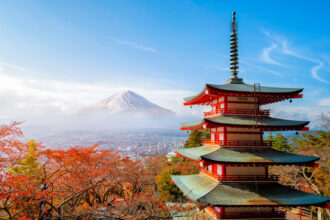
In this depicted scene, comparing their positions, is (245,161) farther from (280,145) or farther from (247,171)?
(280,145)

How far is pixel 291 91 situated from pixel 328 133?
2183 cm

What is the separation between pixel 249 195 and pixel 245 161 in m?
1.62

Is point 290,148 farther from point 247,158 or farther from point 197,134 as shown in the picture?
point 247,158

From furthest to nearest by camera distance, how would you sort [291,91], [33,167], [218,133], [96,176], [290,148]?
[290,148] → [33,167] → [96,176] → [218,133] → [291,91]

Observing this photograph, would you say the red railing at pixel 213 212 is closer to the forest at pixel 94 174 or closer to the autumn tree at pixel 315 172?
the forest at pixel 94 174

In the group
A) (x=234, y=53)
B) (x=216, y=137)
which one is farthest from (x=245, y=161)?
(x=234, y=53)

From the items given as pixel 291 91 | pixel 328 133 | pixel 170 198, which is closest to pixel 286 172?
pixel 328 133

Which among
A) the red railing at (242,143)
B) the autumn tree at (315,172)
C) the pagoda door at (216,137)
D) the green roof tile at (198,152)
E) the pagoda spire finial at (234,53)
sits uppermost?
the pagoda spire finial at (234,53)

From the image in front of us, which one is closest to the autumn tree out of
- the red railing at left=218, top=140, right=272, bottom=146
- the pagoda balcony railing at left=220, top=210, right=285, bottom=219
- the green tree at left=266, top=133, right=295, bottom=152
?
the green tree at left=266, top=133, right=295, bottom=152

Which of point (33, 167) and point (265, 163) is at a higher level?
point (265, 163)

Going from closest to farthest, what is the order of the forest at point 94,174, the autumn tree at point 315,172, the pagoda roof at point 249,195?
the pagoda roof at point 249,195 < the forest at point 94,174 < the autumn tree at point 315,172

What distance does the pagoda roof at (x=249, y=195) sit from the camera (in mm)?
9727

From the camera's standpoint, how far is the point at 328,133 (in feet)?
90.6

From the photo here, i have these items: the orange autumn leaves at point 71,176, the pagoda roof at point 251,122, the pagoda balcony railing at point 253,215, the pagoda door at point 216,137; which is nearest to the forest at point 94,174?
the orange autumn leaves at point 71,176
